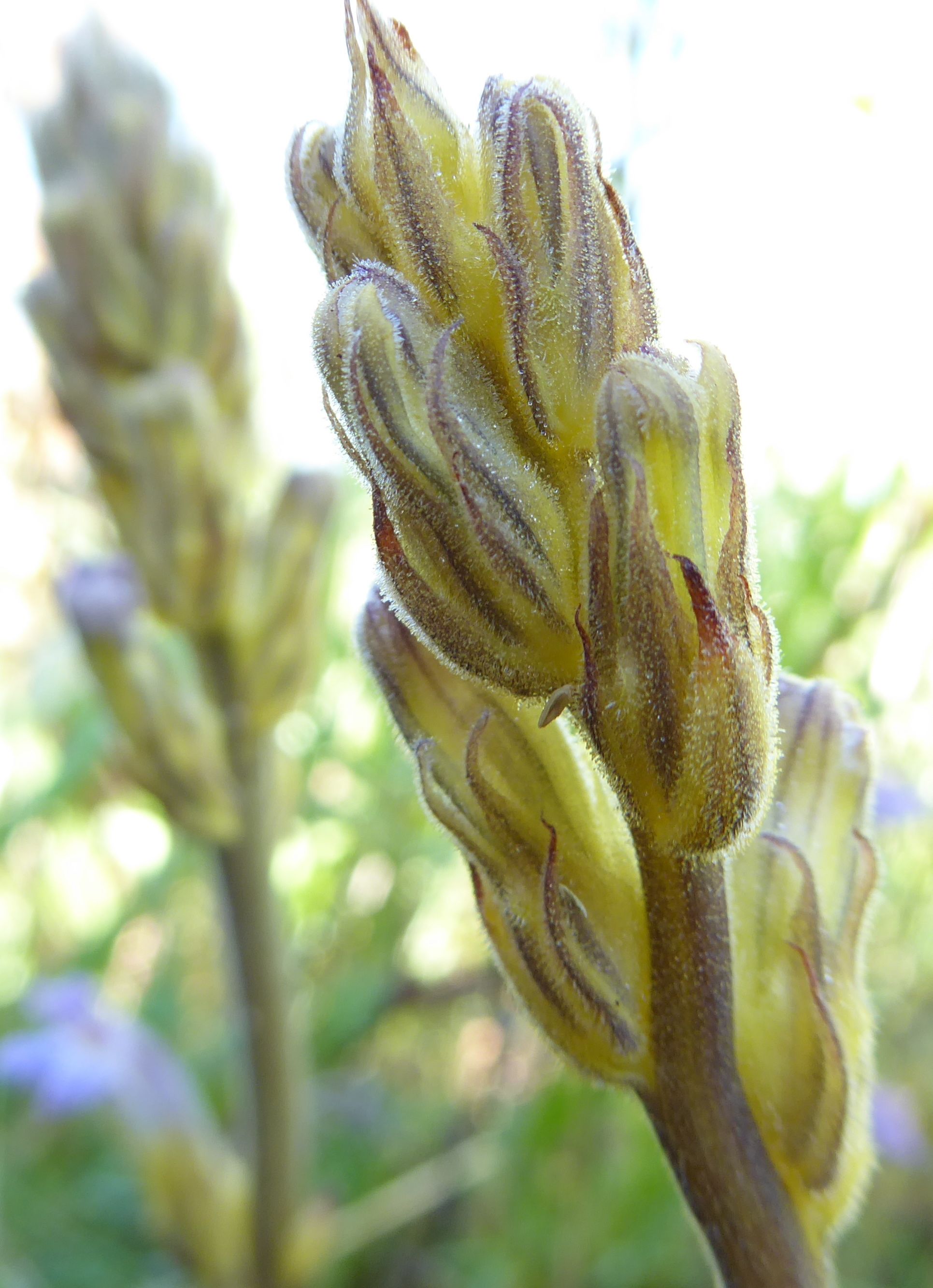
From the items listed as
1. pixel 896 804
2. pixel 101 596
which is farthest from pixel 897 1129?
→ pixel 101 596

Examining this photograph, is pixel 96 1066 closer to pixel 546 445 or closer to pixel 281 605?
pixel 281 605

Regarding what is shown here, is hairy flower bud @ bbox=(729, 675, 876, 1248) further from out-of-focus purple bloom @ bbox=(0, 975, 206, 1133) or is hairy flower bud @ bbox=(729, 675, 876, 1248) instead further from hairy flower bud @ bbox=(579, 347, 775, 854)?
out-of-focus purple bloom @ bbox=(0, 975, 206, 1133)

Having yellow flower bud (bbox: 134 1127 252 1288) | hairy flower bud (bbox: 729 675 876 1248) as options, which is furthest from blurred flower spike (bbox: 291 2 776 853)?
yellow flower bud (bbox: 134 1127 252 1288)

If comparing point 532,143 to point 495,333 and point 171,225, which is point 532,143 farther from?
point 171,225

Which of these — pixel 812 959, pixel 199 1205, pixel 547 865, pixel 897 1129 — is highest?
pixel 547 865

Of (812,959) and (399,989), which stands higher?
(812,959)

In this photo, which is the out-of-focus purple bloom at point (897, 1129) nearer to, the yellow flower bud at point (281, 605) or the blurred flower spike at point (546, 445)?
the yellow flower bud at point (281, 605)

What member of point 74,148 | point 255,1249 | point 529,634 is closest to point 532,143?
point 529,634
